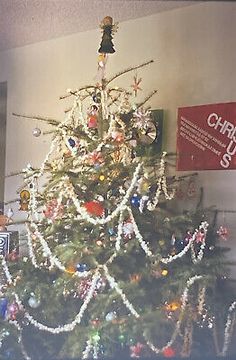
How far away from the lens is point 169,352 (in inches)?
72.3

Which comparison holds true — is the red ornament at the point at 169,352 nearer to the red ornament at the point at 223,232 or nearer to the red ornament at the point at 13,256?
the red ornament at the point at 223,232

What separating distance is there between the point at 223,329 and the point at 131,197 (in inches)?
20.7

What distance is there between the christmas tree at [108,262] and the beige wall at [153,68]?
0.25 metres

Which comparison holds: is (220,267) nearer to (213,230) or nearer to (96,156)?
(213,230)

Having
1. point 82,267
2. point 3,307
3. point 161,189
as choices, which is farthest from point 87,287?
point 161,189

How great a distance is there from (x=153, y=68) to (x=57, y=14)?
1.30 ft

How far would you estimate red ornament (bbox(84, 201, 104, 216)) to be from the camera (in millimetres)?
2023

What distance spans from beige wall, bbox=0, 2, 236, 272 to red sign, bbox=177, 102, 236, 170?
3 centimetres

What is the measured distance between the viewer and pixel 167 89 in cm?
242

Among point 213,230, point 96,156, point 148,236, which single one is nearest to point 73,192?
point 96,156

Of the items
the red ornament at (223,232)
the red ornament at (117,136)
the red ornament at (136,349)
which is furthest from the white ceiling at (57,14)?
the red ornament at (136,349)

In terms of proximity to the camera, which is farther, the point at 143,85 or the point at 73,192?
the point at 143,85

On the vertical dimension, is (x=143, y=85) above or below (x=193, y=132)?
above

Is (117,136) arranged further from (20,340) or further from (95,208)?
(20,340)
